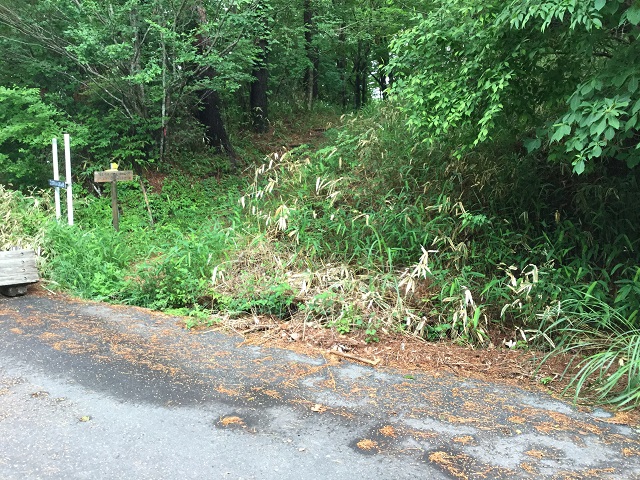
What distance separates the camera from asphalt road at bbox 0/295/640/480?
268cm

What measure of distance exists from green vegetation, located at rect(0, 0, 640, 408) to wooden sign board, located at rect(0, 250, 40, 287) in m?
0.39

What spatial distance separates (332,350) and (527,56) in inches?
128

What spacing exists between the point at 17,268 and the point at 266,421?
14.6 feet

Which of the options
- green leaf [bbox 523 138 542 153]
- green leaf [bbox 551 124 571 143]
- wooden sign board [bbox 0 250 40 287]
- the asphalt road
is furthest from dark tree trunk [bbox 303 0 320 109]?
the asphalt road

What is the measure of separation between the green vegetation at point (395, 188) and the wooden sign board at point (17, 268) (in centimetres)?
39

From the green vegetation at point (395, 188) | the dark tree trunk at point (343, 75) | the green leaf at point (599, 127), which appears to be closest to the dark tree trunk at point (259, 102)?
the green vegetation at point (395, 188)

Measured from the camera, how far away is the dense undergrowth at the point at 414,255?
4.69m

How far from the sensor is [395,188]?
679 centimetres

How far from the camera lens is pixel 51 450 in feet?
9.13

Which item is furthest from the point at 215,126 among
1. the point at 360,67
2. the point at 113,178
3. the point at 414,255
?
the point at 360,67

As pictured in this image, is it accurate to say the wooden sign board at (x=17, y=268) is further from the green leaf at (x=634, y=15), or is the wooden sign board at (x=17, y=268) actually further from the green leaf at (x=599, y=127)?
the green leaf at (x=634, y=15)

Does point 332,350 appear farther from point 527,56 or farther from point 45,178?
point 45,178

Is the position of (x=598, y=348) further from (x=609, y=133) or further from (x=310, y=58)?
(x=310, y=58)

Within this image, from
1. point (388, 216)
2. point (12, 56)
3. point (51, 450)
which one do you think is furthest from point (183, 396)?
point (12, 56)
